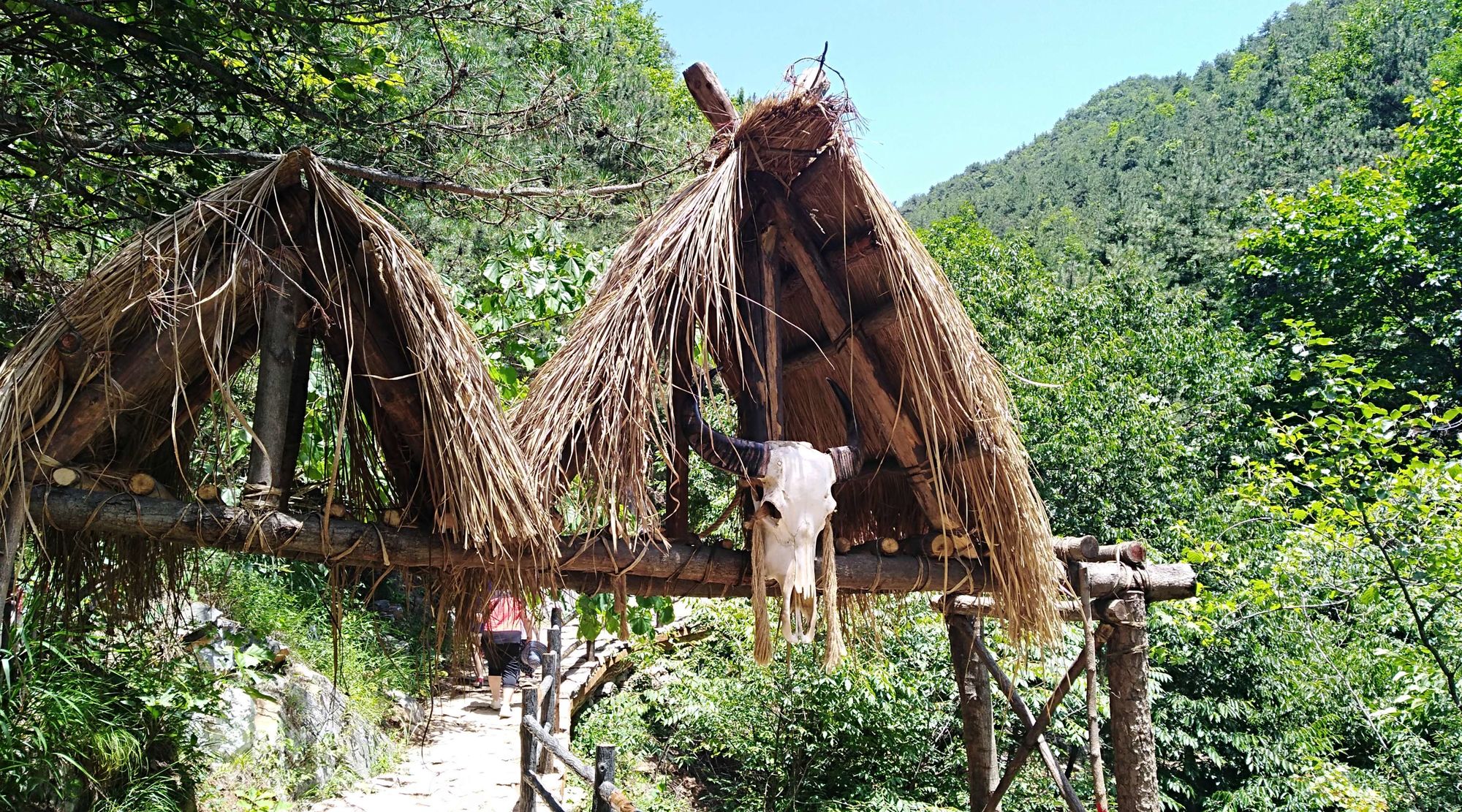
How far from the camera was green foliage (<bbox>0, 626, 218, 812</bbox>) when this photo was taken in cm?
290


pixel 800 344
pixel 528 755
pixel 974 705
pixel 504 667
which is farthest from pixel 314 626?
pixel 800 344

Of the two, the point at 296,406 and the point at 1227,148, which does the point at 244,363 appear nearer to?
the point at 296,406

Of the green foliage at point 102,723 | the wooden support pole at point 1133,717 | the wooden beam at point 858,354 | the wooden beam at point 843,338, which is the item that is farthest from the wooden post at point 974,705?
the green foliage at point 102,723

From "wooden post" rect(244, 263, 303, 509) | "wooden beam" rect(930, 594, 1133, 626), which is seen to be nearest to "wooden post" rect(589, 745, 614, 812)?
"wooden beam" rect(930, 594, 1133, 626)

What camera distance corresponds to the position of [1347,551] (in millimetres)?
7102

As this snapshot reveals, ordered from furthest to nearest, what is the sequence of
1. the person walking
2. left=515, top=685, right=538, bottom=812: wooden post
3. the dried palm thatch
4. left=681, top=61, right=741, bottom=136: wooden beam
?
1. the person walking
2. left=515, top=685, right=538, bottom=812: wooden post
3. left=681, top=61, right=741, bottom=136: wooden beam
4. the dried palm thatch

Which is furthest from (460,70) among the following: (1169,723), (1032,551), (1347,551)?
(1169,723)

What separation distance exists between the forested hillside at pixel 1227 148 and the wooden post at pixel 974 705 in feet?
50.2

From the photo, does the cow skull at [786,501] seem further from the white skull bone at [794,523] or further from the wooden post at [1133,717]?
the wooden post at [1133,717]

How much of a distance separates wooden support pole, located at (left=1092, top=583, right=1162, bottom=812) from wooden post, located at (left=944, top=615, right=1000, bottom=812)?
2.39ft

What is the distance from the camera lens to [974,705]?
4.59 m

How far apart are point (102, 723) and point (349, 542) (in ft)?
6.36

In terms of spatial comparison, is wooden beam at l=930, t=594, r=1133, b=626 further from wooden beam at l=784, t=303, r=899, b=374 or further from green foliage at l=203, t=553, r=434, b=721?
green foliage at l=203, t=553, r=434, b=721

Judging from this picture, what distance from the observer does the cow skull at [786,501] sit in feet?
9.60
